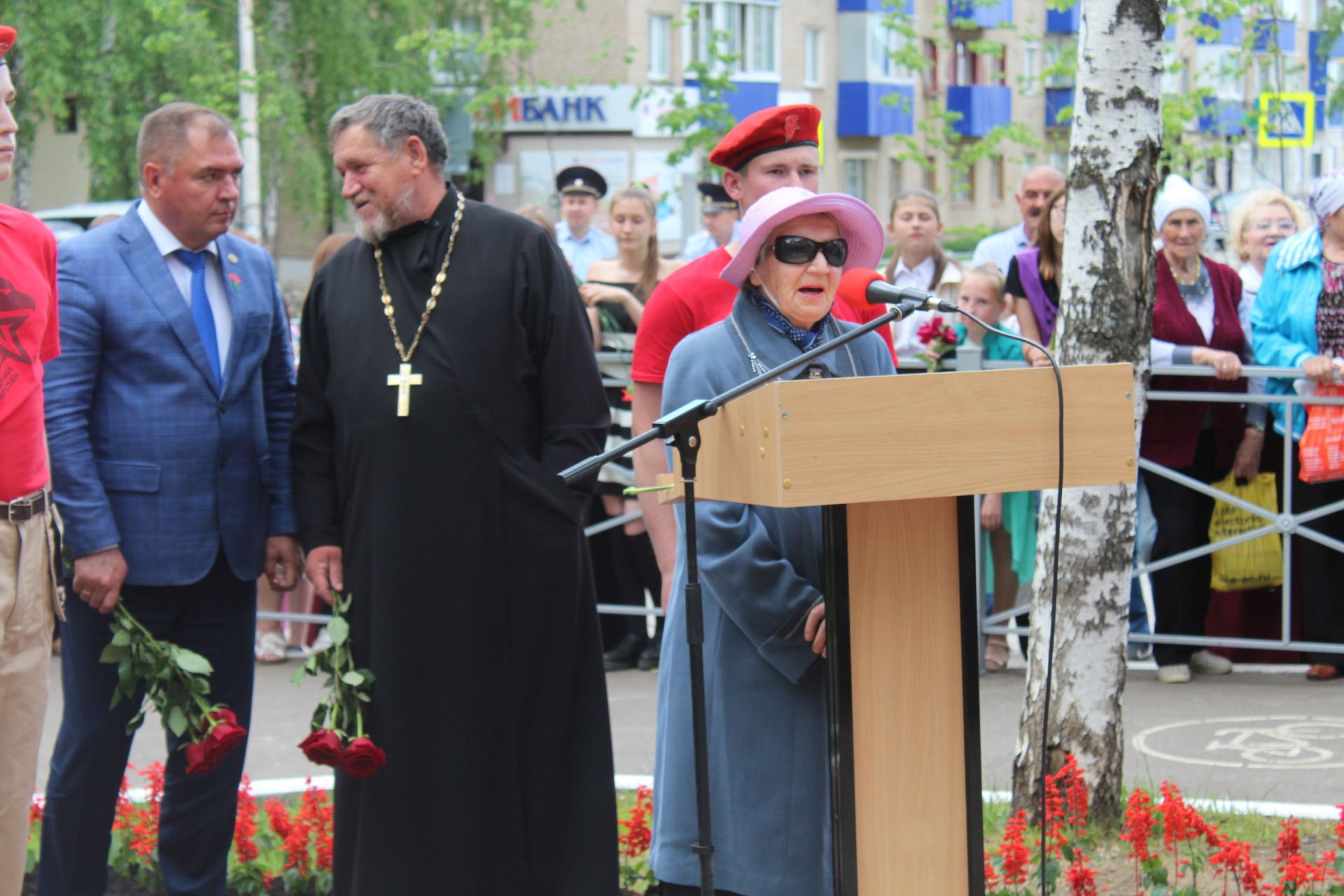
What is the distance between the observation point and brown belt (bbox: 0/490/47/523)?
387 cm

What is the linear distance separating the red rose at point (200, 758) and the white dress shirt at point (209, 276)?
105cm

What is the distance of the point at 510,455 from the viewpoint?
470 centimetres

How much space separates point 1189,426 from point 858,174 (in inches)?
1572

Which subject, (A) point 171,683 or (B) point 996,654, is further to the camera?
(B) point 996,654

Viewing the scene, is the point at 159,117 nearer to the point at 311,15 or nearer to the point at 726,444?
the point at 726,444

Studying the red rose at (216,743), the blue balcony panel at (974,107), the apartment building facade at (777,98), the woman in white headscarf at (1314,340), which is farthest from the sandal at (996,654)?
the blue balcony panel at (974,107)

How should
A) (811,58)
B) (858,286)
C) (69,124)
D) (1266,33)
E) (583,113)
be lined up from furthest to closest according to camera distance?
(811,58) < (69,124) < (583,113) < (1266,33) < (858,286)

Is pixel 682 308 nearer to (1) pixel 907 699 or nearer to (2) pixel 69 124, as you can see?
(1) pixel 907 699

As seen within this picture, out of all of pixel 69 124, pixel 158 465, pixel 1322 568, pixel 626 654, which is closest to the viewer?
pixel 158 465

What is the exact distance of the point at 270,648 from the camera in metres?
8.80

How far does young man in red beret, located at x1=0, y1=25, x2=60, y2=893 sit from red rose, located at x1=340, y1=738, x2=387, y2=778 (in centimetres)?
77

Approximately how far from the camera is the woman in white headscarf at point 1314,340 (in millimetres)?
7191

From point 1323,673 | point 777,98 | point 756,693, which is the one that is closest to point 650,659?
point 1323,673

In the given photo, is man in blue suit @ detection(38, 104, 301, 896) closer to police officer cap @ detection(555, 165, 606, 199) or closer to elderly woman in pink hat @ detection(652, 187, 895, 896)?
elderly woman in pink hat @ detection(652, 187, 895, 896)
